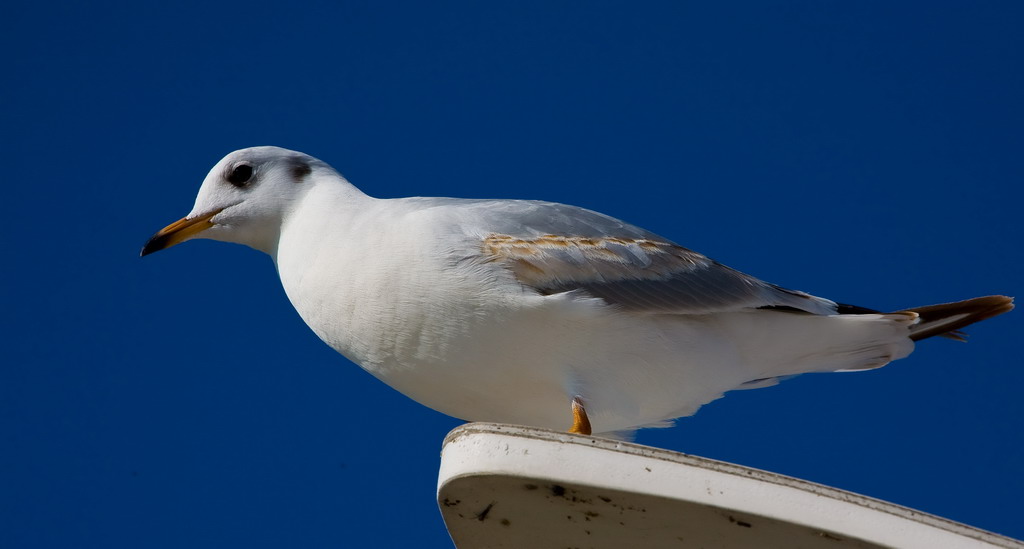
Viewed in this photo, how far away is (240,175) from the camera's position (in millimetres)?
4379

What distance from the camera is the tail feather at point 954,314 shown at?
4176mm

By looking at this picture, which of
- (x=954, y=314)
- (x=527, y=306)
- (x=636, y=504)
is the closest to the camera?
(x=636, y=504)

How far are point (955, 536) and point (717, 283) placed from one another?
6.13 feet

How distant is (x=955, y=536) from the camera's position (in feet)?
7.66

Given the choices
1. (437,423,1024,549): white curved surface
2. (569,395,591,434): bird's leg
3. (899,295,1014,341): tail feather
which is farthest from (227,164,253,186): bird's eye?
(899,295,1014,341): tail feather

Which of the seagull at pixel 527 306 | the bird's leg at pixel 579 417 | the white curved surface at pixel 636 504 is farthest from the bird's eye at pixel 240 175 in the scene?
the white curved surface at pixel 636 504

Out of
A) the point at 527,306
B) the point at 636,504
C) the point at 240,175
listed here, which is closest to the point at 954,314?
the point at 527,306

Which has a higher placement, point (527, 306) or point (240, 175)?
point (240, 175)

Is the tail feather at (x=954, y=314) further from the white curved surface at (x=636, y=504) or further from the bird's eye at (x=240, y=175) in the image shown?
the bird's eye at (x=240, y=175)

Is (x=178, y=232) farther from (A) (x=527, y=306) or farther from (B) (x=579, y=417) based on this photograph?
(B) (x=579, y=417)

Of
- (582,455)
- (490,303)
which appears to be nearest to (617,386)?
(490,303)

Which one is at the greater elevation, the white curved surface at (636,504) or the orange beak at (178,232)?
the orange beak at (178,232)

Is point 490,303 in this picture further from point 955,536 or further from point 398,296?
point 955,536

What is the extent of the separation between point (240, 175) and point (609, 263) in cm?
142
